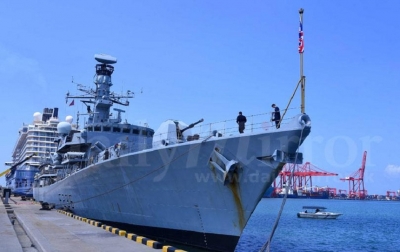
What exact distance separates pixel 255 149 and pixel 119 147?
6574 mm

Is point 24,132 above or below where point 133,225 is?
above

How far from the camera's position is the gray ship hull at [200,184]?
34.6 ft

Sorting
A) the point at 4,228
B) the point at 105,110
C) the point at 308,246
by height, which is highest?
Answer: the point at 105,110

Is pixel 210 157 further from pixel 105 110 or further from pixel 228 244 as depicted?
pixel 105 110

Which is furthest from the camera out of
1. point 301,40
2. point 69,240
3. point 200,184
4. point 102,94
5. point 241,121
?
point 102,94

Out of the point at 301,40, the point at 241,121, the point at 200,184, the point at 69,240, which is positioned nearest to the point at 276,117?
the point at 241,121

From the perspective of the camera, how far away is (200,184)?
11.7 m

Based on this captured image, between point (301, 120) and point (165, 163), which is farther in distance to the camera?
point (165, 163)

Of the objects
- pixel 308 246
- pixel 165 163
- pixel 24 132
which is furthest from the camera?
pixel 24 132

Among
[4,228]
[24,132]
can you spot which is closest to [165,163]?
[4,228]

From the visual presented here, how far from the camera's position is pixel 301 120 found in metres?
9.93

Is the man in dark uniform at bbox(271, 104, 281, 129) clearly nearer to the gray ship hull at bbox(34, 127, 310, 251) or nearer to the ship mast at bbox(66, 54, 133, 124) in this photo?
the gray ship hull at bbox(34, 127, 310, 251)

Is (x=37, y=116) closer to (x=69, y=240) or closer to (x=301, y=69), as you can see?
(x=69, y=240)

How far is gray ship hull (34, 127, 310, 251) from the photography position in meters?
10.6
